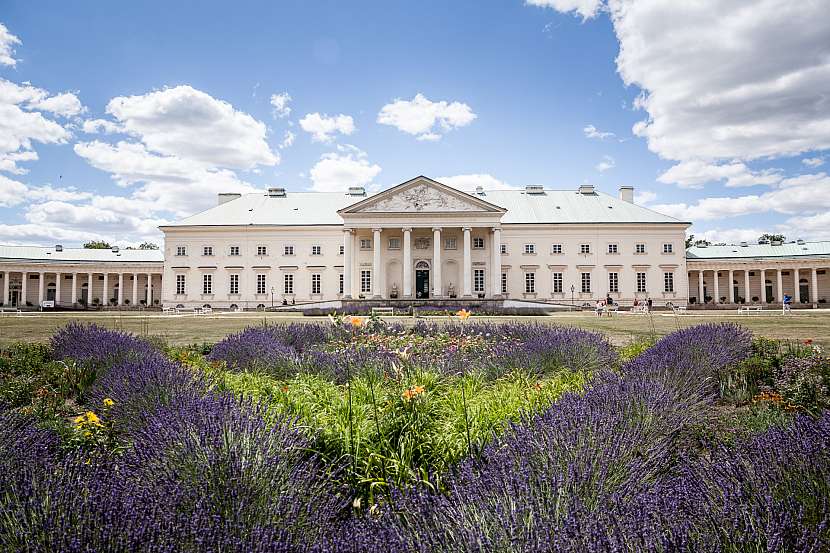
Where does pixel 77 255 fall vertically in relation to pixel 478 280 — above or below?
above

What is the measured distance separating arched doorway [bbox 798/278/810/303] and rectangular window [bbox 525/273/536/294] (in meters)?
31.4

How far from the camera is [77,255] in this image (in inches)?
2648

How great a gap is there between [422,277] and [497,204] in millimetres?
12627

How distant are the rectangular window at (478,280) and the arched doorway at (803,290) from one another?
37414 millimetres

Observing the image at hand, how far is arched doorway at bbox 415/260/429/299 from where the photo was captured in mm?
52500

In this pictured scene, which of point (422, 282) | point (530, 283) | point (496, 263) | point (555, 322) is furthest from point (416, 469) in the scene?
point (530, 283)

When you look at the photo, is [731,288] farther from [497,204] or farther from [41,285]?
[41,285]

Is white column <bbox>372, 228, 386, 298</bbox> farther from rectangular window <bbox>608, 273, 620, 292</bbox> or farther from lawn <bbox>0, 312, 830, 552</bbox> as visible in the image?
lawn <bbox>0, 312, 830, 552</bbox>

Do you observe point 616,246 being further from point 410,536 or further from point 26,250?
point 26,250

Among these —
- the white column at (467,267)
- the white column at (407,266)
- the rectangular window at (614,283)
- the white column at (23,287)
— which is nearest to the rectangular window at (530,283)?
the rectangular window at (614,283)

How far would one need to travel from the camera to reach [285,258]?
55531 mm

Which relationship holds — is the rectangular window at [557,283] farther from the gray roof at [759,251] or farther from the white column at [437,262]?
the gray roof at [759,251]

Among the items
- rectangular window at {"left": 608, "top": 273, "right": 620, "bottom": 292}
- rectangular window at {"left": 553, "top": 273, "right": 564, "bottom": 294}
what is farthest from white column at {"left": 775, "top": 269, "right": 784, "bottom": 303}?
rectangular window at {"left": 553, "top": 273, "right": 564, "bottom": 294}

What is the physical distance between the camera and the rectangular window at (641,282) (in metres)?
54.2
